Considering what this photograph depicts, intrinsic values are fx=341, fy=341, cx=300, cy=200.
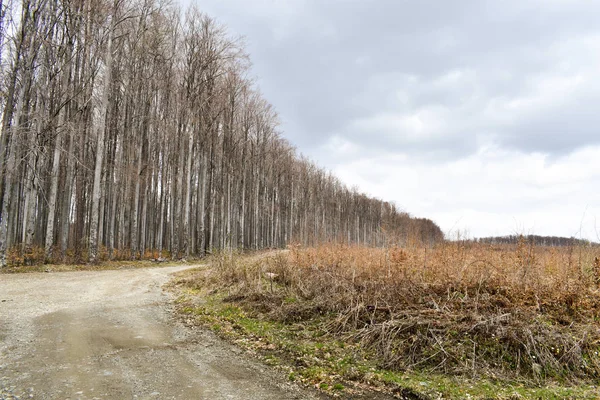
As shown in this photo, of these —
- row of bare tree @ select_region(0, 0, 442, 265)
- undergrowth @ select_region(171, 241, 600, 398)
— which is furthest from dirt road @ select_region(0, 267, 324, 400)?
row of bare tree @ select_region(0, 0, 442, 265)

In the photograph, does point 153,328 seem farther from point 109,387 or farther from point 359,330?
point 359,330

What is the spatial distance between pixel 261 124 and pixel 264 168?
612cm

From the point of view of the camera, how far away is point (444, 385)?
14.7 ft

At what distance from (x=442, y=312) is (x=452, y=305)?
40cm

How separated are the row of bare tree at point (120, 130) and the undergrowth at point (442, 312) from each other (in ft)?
9.04

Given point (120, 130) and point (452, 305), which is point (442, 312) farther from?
point (120, 130)

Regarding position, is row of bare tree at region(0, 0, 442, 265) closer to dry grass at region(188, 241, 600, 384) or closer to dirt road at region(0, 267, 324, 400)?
dry grass at region(188, 241, 600, 384)

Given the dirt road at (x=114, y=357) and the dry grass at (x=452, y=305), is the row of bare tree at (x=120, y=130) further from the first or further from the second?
the dirt road at (x=114, y=357)

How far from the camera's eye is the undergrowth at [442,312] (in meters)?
4.93

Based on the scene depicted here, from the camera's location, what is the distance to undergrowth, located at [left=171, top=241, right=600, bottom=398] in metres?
4.93

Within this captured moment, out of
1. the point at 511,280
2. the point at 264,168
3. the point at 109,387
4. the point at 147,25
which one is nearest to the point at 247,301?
the point at 109,387

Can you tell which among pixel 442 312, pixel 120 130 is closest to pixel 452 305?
pixel 442 312

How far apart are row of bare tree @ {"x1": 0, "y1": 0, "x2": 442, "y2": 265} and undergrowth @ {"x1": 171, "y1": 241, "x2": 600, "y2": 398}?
2754 mm

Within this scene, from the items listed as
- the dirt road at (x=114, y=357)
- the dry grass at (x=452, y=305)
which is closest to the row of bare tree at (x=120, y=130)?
the dry grass at (x=452, y=305)
